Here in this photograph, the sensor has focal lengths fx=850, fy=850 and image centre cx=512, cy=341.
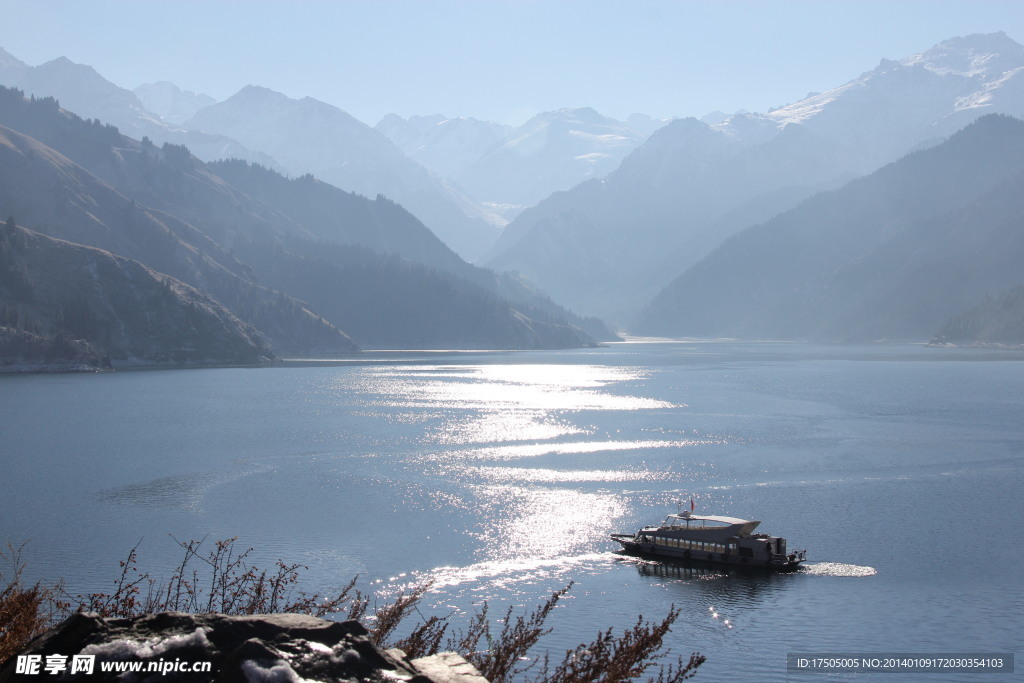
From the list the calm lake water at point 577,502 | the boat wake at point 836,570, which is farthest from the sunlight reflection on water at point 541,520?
the boat wake at point 836,570

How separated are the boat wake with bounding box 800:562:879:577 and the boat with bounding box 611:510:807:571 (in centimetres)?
88

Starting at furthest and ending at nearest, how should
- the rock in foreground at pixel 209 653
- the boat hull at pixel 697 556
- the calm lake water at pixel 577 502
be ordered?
1. the boat hull at pixel 697 556
2. the calm lake water at pixel 577 502
3. the rock in foreground at pixel 209 653

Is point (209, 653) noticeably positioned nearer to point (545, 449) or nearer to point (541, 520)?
point (541, 520)

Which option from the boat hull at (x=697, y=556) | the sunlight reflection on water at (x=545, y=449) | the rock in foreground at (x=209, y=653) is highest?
the rock in foreground at (x=209, y=653)

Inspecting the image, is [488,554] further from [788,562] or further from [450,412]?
[450,412]

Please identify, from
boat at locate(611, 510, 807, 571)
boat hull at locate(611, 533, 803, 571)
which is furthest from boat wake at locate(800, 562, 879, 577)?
boat hull at locate(611, 533, 803, 571)

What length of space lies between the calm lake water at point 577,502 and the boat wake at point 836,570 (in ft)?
0.65

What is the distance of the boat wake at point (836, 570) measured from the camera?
54.0 m

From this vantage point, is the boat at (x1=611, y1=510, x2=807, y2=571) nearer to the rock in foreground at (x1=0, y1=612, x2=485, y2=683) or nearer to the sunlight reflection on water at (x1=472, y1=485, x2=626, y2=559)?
the sunlight reflection on water at (x1=472, y1=485, x2=626, y2=559)

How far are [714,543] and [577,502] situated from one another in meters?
18.3

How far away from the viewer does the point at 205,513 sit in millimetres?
69125

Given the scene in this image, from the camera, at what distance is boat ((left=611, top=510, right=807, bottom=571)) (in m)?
57.0

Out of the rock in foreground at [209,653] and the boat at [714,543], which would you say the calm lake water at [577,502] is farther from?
the rock in foreground at [209,653]

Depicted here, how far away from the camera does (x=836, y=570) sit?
5497 cm
